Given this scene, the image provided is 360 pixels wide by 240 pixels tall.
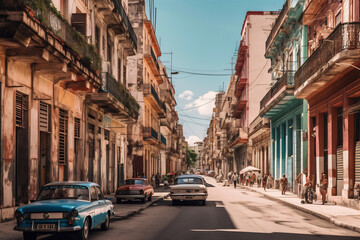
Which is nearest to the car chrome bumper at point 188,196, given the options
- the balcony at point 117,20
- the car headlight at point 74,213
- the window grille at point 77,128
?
the window grille at point 77,128

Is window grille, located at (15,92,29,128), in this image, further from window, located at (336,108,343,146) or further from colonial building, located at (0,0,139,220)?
window, located at (336,108,343,146)

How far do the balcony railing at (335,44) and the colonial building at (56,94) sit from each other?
9088mm

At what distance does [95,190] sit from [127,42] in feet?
60.5

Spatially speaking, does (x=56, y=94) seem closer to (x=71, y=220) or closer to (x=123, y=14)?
(x=71, y=220)

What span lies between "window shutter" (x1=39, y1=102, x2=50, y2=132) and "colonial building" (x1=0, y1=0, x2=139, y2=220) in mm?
35

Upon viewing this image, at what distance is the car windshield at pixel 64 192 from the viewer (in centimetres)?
1072

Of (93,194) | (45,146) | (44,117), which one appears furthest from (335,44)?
(45,146)

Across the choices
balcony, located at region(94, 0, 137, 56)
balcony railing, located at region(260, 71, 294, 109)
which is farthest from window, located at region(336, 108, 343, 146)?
balcony, located at region(94, 0, 137, 56)

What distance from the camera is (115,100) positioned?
75.4 ft

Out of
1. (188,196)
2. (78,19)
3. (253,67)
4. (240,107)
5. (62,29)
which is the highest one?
(253,67)

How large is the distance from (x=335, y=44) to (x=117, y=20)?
1150 cm

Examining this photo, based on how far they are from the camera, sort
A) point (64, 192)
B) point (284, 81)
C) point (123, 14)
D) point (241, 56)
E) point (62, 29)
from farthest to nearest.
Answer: point (241, 56)
point (284, 81)
point (123, 14)
point (62, 29)
point (64, 192)

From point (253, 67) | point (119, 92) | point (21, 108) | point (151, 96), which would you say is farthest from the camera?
point (253, 67)

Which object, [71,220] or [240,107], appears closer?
[71,220]
